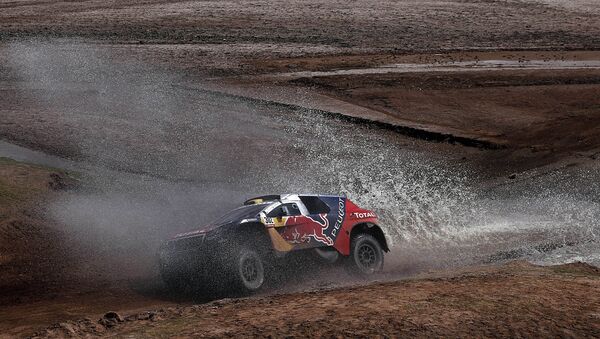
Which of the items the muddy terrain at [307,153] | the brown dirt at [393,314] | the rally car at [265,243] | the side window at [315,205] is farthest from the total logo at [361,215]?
the brown dirt at [393,314]

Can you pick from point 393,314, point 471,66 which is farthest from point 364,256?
point 471,66

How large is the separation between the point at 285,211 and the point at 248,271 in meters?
1.60

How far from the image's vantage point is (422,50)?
41250 millimetres

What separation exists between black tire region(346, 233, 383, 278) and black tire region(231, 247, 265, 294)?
2.28 metres

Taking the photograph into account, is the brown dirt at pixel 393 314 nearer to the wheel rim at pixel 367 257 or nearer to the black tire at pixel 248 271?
the black tire at pixel 248 271

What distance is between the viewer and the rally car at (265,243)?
1380 cm

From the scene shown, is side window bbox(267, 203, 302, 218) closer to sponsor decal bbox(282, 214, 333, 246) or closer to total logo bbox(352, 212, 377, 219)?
sponsor decal bbox(282, 214, 333, 246)

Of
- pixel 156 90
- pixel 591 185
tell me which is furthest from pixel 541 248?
pixel 156 90

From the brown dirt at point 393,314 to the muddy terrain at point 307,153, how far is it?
1.9 inches

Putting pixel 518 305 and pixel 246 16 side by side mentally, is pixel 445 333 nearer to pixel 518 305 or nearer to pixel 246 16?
pixel 518 305

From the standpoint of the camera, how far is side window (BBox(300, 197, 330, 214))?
51.5 feet

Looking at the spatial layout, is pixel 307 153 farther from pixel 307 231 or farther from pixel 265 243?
pixel 265 243

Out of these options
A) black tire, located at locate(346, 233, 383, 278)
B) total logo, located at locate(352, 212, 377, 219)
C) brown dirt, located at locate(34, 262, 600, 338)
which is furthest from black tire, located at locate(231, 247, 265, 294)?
total logo, located at locate(352, 212, 377, 219)

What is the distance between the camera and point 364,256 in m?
16.2
